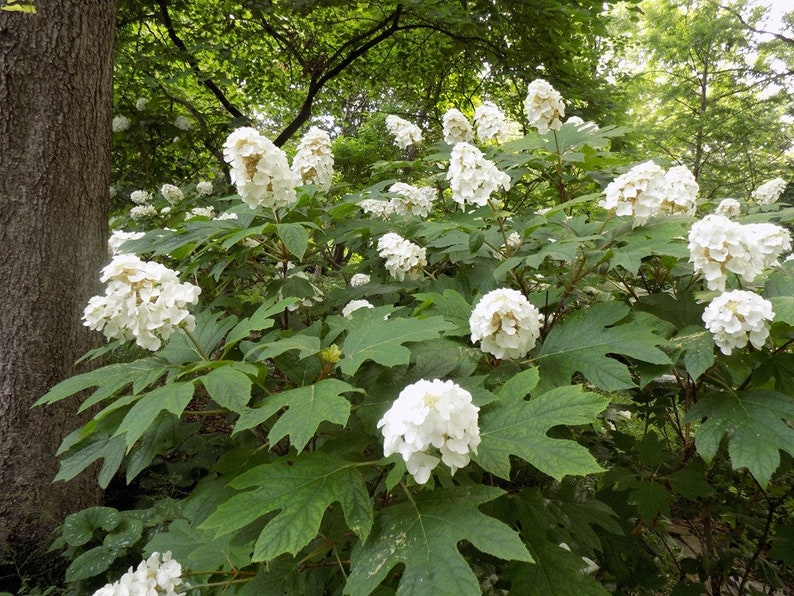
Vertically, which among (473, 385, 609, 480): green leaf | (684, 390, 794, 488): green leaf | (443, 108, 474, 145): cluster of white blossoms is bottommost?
(684, 390, 794, 488): green leaf

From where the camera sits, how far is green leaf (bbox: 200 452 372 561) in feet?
3.63

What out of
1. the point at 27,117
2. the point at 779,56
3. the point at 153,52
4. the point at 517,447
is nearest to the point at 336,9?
the point at 153,52

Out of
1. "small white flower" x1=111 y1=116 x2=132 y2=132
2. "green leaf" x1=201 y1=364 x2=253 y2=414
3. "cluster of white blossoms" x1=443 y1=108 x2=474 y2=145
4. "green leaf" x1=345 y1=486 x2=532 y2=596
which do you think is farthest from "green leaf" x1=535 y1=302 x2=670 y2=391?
"small white flower" x1=111 y1=116 x2=132 y2=132

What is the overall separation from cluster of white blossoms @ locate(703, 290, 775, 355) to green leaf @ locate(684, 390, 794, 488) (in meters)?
0.19

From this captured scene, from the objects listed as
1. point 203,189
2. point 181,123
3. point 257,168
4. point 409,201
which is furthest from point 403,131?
point 181,123

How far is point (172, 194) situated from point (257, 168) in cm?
239

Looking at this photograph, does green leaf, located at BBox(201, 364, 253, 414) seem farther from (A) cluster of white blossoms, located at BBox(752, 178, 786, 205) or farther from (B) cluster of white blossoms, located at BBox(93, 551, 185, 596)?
(A) cluster of white blossoms, located at BBox(752, 178, 786, 205)

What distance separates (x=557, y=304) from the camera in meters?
2.06

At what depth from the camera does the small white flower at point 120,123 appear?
483cm

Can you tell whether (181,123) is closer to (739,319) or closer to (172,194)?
(172,194)

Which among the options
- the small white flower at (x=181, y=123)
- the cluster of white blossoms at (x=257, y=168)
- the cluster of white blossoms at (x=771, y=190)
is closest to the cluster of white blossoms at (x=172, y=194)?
the small white flower at (x=181, y=123)

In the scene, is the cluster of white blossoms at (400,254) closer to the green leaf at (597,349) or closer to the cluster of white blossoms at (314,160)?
the cluster of white blossoms at (314,160)

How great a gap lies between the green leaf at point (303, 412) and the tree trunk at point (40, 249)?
184 centimetres

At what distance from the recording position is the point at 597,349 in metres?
1.58
